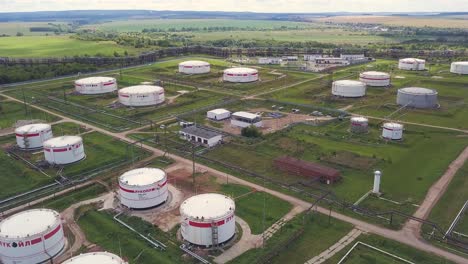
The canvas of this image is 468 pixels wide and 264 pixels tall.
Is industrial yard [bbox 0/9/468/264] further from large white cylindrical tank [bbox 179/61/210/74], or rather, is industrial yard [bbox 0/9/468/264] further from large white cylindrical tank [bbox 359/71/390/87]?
large white cylindrical tank [bbox 179/61/210/74]

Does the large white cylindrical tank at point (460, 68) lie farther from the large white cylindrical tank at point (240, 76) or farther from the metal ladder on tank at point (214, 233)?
the metal ladder on tank at point (214, 233)

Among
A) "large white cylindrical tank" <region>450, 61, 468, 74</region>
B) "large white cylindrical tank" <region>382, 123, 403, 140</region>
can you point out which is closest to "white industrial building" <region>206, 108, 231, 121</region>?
"large white cylindrical tank" <region>382, 123, 403, 140</region>

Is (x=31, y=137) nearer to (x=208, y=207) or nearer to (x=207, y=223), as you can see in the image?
(x=208, y=207)

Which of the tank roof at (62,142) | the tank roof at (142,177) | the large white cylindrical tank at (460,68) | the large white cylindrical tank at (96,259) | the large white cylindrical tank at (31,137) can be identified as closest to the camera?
the large white cylindrical tank at (96,259)

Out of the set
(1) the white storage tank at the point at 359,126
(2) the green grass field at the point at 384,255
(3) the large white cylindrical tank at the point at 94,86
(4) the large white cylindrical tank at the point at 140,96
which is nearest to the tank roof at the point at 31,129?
(4) the large white cylindrical tank at the point at 140,96

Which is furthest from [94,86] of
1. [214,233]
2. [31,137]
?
[214,233]
